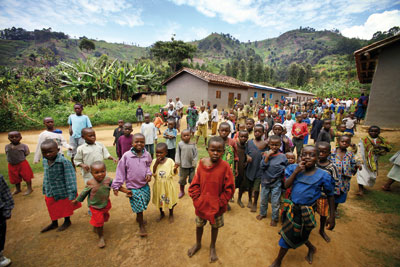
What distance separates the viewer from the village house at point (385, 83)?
7.30 m

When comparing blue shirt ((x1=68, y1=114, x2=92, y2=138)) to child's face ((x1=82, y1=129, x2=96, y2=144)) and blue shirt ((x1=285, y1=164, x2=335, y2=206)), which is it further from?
blue shirt ((x1=285, y1=164, x2=335, y2=206))

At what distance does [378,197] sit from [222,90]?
15.7 metres

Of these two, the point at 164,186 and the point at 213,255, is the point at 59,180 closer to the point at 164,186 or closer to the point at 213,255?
the point at 164,186

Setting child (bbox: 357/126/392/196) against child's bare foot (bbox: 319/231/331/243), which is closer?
child's bare foot (bbox: 319/231/331/243)

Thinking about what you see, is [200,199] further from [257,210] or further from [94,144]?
[94,144]

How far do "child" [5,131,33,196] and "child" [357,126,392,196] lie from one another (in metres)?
7.30

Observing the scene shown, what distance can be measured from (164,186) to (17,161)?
339cm

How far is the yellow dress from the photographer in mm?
3076

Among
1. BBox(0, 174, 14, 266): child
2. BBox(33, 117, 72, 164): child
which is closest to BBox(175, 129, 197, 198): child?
BBox(33, 117, 72, 164): child

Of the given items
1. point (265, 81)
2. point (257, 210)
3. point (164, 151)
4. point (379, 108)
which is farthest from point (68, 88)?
point (265, 81)

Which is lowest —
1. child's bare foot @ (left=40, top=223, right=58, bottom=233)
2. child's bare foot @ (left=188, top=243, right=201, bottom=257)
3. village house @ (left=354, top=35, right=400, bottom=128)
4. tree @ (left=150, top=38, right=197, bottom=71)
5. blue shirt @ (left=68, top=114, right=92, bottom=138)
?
child's bare foot @ (left=40, top=223, right=58, bottom=233)

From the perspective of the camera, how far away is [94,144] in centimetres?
335

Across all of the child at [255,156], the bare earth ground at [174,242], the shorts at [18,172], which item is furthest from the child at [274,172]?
the shorts at [18,172]

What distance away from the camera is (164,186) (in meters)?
3.09
